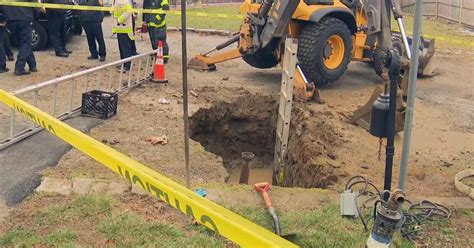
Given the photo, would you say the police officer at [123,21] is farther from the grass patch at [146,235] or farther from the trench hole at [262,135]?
the grass patch at [146,235]

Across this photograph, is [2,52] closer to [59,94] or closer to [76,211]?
[59,94]

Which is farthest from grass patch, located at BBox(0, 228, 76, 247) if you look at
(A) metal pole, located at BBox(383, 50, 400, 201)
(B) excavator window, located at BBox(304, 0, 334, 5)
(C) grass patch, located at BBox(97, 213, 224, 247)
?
(B) excavator window, located at BBox(304, 0, 334, 5)

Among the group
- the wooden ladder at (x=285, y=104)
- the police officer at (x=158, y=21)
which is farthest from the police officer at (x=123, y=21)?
the wooden ladder at (x=285, y=104)

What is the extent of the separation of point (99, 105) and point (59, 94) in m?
1.53

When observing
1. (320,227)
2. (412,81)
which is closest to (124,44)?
(320,227)

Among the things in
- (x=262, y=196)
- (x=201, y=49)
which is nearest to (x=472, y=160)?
(x=262, y=196)

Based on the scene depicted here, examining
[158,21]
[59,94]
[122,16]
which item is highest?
[122,16]

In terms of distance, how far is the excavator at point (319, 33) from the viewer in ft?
28.7

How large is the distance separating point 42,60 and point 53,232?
8.06 meters

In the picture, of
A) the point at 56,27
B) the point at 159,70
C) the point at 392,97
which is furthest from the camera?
the point at 56,27

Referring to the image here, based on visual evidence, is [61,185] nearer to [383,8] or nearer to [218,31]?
[383,8]

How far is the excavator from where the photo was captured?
8.75m

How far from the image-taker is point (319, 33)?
29.8 ft

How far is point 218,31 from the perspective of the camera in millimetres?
16641
